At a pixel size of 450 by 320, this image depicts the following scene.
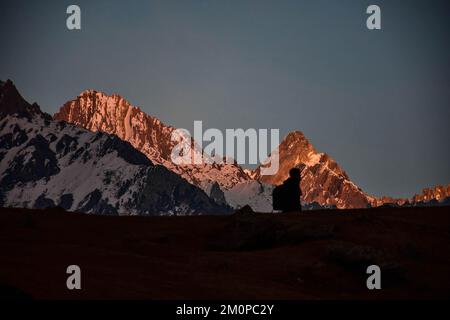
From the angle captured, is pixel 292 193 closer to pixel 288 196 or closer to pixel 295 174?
pixel 288 196

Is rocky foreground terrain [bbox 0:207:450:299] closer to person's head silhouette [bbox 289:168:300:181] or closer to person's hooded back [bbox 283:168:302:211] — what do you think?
person's hooded back [bbox 283:168:302:211]

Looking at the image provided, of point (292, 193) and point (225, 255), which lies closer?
point (225, 255)

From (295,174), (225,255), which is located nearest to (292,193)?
(295,174)

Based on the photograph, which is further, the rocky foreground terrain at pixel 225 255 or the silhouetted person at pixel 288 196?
the silhouetted person at pixel 288 196

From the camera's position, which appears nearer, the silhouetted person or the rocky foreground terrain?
the rocky foreground terrain

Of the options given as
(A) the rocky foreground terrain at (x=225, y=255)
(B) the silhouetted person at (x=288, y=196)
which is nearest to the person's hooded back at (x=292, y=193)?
(B) the silhouetted person at (x=288, y=196)

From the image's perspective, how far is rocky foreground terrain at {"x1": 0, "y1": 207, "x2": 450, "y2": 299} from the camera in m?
22.0

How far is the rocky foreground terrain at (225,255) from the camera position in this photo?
21953 millimetres

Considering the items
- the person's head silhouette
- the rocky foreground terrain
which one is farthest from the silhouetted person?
the rocky foreground terrain

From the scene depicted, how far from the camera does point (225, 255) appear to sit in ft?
92.6

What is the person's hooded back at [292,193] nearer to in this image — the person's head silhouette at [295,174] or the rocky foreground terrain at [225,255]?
the person's head silhouette at [295,174]

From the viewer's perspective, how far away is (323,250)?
95.0ft
